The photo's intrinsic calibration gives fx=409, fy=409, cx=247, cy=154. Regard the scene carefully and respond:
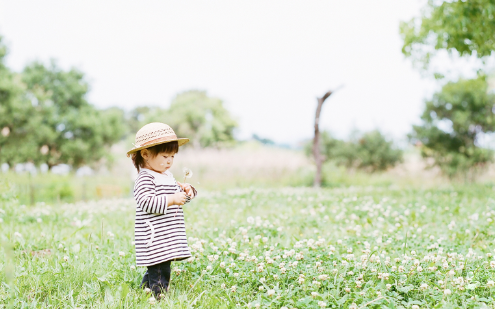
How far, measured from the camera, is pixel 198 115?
124 feet

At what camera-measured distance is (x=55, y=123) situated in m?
23.5

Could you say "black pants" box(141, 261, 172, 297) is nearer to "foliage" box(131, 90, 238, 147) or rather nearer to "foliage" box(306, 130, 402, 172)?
"foliage" box(306, 130, 402, 172)

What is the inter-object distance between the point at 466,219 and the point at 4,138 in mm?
22469

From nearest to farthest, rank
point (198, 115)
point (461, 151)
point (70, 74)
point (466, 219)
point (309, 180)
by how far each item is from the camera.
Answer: point (466, 219) → point (309, 180) → point (461, 151) → point (70, 74) → point (198, 115)

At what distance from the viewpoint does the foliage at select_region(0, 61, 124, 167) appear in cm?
2183

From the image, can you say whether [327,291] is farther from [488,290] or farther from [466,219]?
[466,219]

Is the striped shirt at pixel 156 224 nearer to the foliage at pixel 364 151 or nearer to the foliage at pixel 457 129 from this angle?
the foliage at pixel 457 129

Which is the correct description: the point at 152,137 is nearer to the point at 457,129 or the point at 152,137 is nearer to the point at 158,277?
the point at 158,277

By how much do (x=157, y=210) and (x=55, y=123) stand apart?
75.4 feet

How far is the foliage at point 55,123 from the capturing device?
2183 cm

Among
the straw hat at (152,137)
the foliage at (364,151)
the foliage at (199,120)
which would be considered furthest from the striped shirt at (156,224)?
the foliage at (199,120)

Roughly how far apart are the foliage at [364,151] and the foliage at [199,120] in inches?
626

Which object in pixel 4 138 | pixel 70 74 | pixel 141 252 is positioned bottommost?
pixel 141 252

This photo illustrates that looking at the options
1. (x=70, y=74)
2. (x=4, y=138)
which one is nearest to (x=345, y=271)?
(x=4, y=138)
